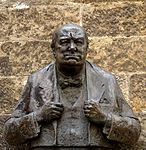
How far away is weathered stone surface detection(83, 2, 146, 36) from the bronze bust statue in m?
0.74

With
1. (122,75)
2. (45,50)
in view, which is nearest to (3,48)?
(45,50)

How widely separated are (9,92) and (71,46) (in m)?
0.88

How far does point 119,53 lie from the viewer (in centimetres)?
463

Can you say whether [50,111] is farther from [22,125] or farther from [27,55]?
[27,55]

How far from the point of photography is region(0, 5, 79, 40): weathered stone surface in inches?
186

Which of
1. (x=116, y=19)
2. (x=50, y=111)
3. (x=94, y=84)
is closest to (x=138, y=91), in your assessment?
(x=116, y=19)

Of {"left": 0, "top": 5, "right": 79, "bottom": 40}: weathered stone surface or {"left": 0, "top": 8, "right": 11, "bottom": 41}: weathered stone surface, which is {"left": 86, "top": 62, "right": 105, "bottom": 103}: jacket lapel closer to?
{"left": 0, "top": 5, "right": 79, "bottom": 40}: weathered stone surface

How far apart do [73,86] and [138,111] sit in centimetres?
68

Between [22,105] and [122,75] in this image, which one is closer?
[22,105]

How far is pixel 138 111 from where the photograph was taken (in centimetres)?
448

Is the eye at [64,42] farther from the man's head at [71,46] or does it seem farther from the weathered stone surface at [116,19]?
the weathered stone surface at [116,19]

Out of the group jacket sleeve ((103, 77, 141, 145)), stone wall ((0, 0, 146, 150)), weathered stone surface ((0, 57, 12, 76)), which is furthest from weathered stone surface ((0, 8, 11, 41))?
jacket sleeve ((103, 77, 141, 145))

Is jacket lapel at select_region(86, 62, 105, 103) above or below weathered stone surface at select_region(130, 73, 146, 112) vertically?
above

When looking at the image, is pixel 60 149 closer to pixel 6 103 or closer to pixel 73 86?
pixel 73 86
